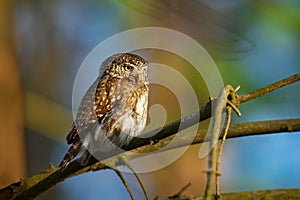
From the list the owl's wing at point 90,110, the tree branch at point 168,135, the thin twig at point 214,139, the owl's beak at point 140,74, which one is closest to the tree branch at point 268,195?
the tree branch at point 168,135

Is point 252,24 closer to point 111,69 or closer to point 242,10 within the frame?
point 242,10

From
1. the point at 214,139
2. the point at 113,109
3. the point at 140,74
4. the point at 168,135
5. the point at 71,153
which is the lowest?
the point at 214,139

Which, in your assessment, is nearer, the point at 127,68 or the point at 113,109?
the point at 113,109

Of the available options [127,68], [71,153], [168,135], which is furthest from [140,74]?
[168,135]

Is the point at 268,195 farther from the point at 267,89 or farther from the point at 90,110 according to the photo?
the point at 90,110

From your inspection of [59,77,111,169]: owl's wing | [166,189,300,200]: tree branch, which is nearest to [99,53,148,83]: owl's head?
[59,77,111,169]: owl's wing

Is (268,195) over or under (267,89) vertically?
under
